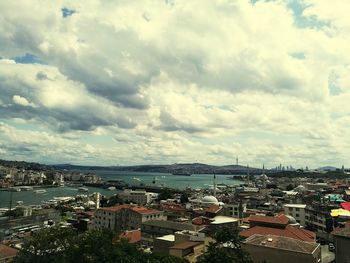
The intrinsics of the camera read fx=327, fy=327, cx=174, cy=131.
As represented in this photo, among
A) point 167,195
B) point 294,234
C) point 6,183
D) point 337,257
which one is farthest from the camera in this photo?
point 6,183

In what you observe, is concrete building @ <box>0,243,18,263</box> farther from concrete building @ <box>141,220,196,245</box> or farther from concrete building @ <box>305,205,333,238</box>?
concrete building @ <box>305,205,333,238</box>

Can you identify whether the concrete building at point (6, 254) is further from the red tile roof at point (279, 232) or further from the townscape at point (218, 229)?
the red tile roof at point (279, 232)

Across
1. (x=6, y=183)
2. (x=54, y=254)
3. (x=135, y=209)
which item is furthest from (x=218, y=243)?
(x=6, y=183)

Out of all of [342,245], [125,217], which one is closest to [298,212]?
[125,217]

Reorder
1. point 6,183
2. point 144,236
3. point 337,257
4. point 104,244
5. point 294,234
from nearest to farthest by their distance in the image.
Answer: point 104,244 < point 337,257 < point 294,234 < point 144,236 < point 6,183

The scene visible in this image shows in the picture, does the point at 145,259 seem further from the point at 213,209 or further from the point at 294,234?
the point at 213,209

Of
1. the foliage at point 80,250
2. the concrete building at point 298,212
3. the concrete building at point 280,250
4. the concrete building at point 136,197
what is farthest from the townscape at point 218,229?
Answer: the concrete building at point 136,197

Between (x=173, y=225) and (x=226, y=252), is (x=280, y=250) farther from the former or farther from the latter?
(x=173, y=225)
